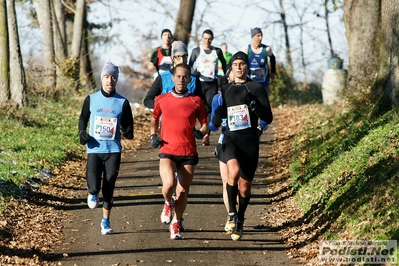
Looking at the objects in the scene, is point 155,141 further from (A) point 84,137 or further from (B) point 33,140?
(B) point 33,140

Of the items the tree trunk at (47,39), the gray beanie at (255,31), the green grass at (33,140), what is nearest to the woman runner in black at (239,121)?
the green grass at (33,140)

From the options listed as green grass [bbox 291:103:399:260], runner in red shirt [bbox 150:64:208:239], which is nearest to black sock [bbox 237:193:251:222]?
runner in red shirt [bbox 150:64:208:239]

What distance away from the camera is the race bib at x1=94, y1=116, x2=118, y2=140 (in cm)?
1038

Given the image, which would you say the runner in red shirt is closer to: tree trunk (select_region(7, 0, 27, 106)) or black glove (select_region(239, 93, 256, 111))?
black glove (select_region(239, 93, 256, 111))

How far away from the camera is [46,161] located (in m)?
15.4

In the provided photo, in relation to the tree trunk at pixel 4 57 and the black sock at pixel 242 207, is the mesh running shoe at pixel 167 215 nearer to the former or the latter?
the black sock at pixel 242 207

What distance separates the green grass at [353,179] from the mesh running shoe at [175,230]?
1.79 meters

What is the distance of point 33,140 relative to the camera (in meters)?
17.5

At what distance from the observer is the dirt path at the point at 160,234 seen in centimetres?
930

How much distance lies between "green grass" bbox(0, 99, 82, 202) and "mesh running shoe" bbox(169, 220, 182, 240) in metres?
3.16

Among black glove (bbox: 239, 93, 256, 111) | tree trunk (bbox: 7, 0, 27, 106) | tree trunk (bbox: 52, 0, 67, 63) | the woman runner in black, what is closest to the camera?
black glove (bbox: 239, 93, 256, 111)

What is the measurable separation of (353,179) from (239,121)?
81.3 inches

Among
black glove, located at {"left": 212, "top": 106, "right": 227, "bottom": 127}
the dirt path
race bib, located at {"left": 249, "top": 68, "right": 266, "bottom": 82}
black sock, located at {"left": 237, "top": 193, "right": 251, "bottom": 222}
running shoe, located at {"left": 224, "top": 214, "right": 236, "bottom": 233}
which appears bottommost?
the dirt path

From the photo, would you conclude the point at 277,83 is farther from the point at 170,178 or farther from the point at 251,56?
the point at 170,178
